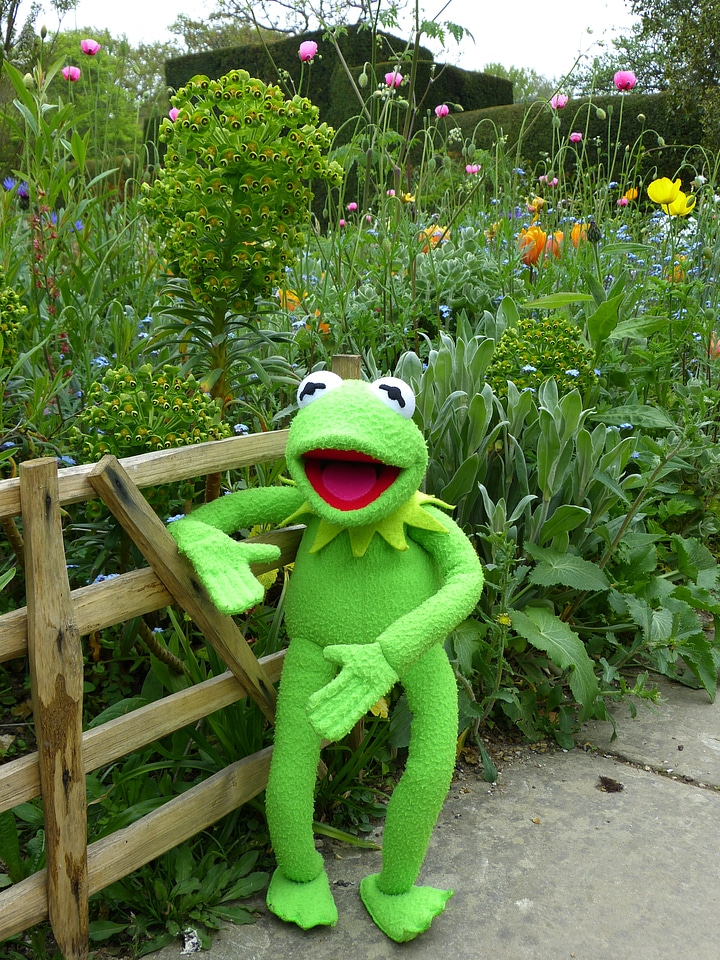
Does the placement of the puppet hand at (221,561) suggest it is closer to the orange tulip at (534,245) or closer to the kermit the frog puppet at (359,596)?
the kermit the frog puppet at (359,596)

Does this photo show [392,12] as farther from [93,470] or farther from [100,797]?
[100,797]

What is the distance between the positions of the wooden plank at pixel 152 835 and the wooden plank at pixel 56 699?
32 millimetres

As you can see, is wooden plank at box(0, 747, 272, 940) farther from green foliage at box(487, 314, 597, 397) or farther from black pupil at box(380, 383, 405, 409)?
green foliage at box(487, 314, 597, 397)

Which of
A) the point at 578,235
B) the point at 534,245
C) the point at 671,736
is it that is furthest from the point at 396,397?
the point at 578,235

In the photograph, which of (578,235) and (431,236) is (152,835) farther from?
(578,235)

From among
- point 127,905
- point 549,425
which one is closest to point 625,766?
point 549,425

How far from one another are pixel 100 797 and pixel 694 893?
1.26 meters

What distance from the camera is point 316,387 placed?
59.9 inches

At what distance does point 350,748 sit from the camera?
197 centimetres

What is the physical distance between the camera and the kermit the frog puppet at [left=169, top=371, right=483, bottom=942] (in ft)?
4.74

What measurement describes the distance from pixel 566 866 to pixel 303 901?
60cm

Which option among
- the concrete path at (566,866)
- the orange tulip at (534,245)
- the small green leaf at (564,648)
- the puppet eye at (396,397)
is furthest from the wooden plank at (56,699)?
the orange tulip at (534,245)

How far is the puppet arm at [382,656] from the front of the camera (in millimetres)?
1356

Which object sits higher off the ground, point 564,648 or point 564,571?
point 564,571
